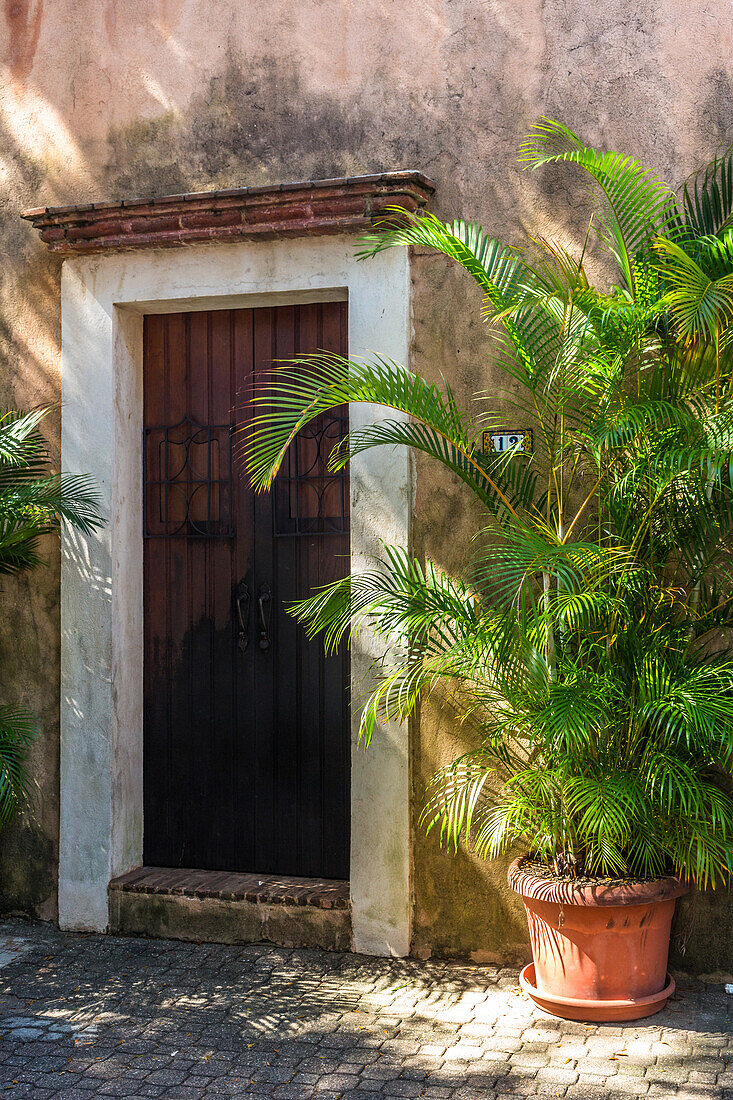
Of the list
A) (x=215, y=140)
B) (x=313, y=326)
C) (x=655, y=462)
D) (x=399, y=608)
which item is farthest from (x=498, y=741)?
(x=215, y=140)

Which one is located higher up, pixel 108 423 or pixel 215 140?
pixel 215 140

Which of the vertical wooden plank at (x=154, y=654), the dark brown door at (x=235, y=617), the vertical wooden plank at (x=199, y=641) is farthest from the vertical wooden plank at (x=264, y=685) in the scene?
the vertical wooden plank at (x=154, y=654)

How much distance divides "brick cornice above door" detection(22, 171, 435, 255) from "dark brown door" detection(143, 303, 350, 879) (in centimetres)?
41

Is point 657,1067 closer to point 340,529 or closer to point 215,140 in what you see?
point 340,529

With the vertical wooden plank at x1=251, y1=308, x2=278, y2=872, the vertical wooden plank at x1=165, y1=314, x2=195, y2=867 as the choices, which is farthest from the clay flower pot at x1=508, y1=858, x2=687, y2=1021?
the vertical wooden plank at x1=165, y1=314, x2=195, y2=867

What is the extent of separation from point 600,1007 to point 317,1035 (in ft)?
3.20

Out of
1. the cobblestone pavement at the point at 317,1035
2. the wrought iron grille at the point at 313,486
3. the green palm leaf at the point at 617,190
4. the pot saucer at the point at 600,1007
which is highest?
the green palm leaf at the point at 617,190

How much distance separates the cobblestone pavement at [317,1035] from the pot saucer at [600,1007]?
5cm

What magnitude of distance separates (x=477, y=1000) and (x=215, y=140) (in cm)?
377

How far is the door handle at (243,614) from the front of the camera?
507cm

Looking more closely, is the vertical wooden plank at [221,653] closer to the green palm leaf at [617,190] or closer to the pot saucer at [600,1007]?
the green palm leaf at [617,190]

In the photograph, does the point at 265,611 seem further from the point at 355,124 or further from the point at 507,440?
the point at 355,124

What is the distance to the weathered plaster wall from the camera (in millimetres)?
4410

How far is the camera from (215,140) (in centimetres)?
501
